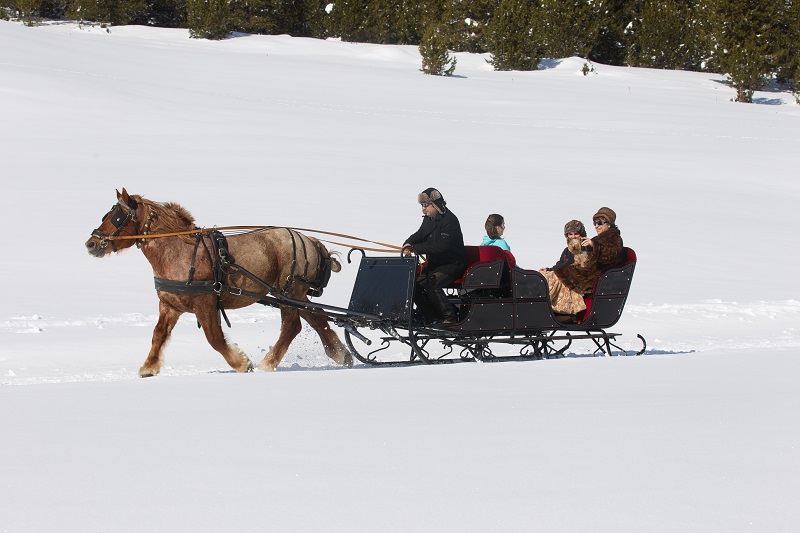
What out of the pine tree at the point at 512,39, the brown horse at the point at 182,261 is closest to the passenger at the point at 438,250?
the brown horse at the point at 182,261

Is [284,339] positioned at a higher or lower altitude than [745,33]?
lower

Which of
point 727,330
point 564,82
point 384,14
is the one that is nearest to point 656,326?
point 727,330

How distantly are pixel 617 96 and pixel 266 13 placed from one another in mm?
18706

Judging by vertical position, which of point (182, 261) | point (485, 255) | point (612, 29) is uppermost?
point (612, 29)

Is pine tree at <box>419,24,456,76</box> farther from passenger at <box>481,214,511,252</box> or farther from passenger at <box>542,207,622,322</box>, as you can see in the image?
passenger at <box>542,207,622,322</box>

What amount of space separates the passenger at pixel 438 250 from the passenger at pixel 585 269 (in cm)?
93

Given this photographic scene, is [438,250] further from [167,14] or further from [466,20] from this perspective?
[167,14]

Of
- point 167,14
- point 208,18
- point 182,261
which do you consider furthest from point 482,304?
point 167,14

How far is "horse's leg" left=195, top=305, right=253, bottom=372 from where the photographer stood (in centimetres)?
797

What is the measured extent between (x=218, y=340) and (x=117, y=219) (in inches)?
48.2

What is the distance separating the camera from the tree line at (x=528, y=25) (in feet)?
134

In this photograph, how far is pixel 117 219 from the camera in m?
7.96

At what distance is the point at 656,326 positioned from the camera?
11.6 m

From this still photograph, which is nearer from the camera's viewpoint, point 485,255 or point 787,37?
point 485,255
